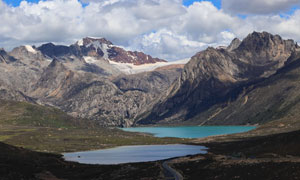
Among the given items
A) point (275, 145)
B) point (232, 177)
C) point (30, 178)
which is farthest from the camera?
point (275, 145)

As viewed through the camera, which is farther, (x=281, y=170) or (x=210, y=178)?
(x=210, y=178)

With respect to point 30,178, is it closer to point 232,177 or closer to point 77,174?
point 77,174

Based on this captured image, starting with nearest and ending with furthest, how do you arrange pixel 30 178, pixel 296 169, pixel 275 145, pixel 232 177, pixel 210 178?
pixel 296 169, pixel 232 177, pixel 210 178, pixel 30 178, pixel 275 145

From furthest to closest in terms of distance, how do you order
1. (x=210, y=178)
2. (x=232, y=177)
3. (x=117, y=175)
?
(x=117, y=175), (x=210, y=178), (x=232, y=177)

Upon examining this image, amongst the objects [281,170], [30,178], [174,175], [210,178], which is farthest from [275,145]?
[30,178]

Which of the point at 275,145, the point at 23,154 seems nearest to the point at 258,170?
the point at 275,145

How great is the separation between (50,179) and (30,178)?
316 inches

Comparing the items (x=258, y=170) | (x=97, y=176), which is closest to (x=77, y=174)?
(x=97, y=176)

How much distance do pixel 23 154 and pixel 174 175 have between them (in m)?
78.8

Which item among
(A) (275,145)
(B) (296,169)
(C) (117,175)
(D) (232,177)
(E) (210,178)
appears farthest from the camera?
(A) (275,145)

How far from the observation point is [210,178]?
114 metres

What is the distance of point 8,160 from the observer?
16038 cm

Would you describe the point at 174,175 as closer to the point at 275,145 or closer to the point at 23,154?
the point at 275,145

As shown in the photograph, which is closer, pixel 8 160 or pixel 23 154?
pixel 8 160
